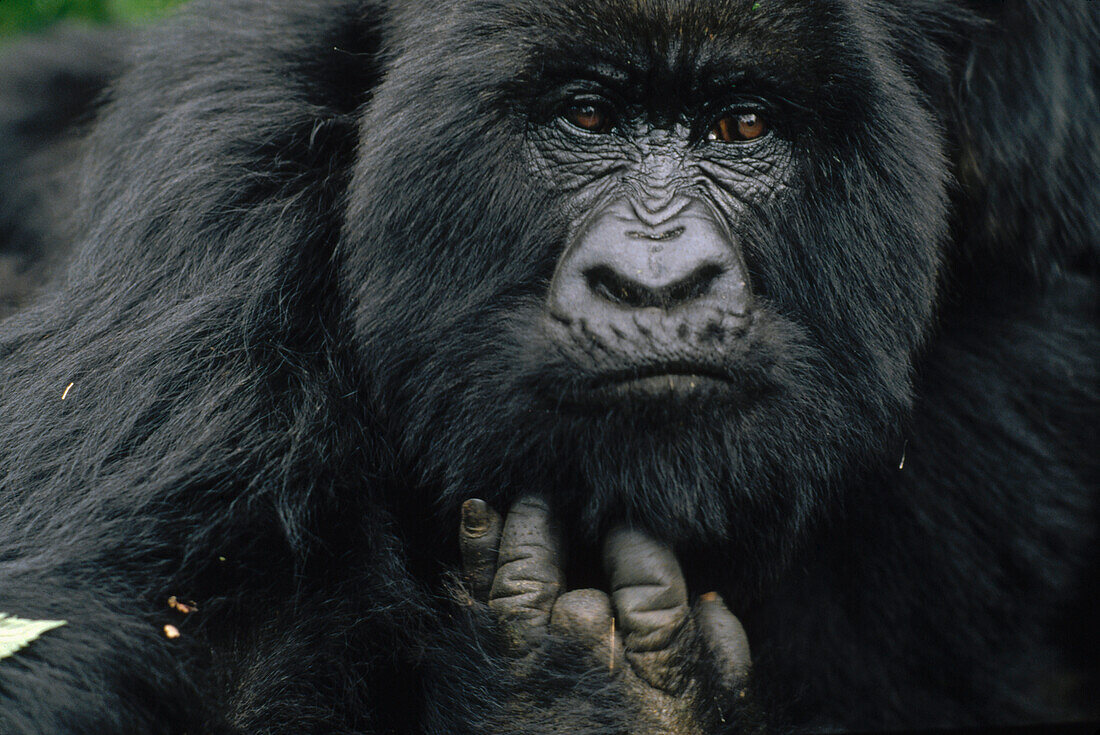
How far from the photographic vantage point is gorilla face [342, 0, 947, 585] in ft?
6.85

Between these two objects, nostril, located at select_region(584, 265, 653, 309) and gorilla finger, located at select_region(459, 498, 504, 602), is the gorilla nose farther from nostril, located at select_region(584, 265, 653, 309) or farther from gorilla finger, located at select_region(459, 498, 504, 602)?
gorilla finger, located at select_region(459, 498, 504, 602)

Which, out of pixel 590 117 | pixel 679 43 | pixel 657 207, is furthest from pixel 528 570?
pixel 679 43

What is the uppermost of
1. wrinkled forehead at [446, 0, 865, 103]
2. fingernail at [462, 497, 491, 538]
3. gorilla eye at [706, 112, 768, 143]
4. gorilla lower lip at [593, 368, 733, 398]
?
wrinkled forehead at [446, 0, 865, 103]

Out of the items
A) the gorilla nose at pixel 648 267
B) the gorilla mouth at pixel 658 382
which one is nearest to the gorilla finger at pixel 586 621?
the gorilla mouth at pixel 658 382

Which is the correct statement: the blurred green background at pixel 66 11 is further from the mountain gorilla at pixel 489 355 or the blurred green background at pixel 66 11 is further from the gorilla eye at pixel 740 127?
→ the gorilla eye at pixel 740 127

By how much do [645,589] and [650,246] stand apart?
2.09 feet

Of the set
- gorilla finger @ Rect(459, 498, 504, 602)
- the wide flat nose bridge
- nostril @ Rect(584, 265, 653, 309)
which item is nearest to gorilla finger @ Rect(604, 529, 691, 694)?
gorilla finger @ Rect(459, 498, 504, 602)

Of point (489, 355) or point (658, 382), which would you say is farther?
point (489, 355)

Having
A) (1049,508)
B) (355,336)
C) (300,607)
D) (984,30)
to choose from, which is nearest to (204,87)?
(355,336)

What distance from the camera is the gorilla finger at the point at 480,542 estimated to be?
2195mm

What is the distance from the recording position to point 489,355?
7.17ft

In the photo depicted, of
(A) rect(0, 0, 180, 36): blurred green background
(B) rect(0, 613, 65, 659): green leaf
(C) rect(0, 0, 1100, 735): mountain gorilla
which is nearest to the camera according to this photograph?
(B) rect(0, 613, 65, 659): green leaf

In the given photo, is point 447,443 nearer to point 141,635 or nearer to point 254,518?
point 254,518

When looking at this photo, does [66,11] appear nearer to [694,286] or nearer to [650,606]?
[694,286]
